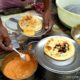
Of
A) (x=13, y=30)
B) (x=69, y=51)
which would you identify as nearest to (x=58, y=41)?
(x=69, y=51)

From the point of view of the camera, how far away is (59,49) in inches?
37.7

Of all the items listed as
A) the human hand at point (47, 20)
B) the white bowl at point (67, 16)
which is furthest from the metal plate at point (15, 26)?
the white bowl at point (67, 16)

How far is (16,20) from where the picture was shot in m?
1.25

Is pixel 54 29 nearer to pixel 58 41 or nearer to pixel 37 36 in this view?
pixel 37 36

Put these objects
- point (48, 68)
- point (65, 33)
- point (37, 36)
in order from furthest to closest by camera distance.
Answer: point (65, 33) < point (37, 36) < point (48, 68)

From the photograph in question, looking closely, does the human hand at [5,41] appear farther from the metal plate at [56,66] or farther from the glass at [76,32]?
the glass at [76,32]

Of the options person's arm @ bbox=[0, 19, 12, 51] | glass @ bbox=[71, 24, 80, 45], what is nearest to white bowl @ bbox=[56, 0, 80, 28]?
glass @ bbox=[71, 24, 80, 45]

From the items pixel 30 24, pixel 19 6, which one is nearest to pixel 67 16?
pixel 30 24

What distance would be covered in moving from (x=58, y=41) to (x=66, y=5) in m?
0.38

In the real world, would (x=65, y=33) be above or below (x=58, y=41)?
below

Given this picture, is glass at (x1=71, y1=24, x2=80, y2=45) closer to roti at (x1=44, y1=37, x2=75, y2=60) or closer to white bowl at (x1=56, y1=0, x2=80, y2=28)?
white bowl at (x1=56, y1=0, x2=80, y2=28)

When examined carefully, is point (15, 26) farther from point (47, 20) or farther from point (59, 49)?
point (59, 49)

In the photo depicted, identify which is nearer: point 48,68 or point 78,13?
point 48,68

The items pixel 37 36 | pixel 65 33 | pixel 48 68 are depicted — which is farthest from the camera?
pixel 65 33
